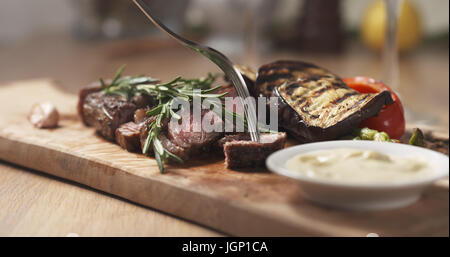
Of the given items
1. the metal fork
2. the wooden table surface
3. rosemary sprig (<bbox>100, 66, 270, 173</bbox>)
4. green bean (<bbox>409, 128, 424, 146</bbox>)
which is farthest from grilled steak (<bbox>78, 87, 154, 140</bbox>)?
green bean (<bbox>409, 128, 424, 146</bbox>)

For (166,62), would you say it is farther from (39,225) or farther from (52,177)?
(39,225)

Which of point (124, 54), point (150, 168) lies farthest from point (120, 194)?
point (124, 54)

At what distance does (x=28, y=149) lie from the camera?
7.92ft

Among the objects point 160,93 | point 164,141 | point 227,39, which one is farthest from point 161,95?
point 227,39

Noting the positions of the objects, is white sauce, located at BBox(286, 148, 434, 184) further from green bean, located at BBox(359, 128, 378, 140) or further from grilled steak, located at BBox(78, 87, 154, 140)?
grilled steak, located at BBox(78, 87, 154, 140)

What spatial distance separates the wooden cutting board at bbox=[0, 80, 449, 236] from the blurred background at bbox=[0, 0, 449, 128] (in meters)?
1.89

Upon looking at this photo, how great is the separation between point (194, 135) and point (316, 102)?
0.53m

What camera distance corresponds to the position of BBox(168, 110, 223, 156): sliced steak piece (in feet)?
6.99

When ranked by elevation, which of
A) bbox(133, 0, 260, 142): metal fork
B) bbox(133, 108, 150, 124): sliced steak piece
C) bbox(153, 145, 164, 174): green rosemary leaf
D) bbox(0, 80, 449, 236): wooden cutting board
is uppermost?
bbox(133, 0, 260, 142): metal fork

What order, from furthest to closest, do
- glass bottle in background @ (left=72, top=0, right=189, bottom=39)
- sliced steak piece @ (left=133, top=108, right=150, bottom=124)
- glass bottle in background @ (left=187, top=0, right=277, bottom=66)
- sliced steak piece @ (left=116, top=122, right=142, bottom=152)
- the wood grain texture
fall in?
glass bottle in background @ (left=187, top=0, right=277, bottom=66)
glass bottle in background @ (left=72, top=0, right=189, bottom=39)
sliced steak piece @ (left=133, top=108, right=150, bottom=124)
sliced steak piece @ (left=116, top=122, right=142, bottom=152)
the wood grain texture

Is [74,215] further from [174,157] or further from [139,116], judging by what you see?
[139,116]

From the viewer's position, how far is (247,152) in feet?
6.60

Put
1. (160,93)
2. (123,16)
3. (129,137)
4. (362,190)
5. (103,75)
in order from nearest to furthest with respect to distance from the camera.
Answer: (362,190) → (129,137) → (160,93) → (103,75) → (123,16)

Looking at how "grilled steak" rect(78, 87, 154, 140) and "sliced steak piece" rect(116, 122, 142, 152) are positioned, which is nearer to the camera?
"sliced steak piece" rect(116, 122, 142, 152)
